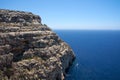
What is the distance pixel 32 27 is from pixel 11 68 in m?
36.9

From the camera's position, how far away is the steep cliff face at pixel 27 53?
79.4 m

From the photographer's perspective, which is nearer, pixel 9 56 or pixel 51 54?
pixel 9 56

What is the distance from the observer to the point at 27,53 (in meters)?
90.6

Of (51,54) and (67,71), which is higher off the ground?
(51,54)

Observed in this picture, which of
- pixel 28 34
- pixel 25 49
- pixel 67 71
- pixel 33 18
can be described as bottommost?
pixel 67 71

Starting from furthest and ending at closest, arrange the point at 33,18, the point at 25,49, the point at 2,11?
the point at 33,18 < the point at 2,11 < the point at 25,49

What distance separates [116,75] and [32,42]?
52.0 meters

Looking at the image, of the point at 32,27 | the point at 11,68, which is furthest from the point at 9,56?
the point at 32,27

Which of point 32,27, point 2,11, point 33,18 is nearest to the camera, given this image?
point 32,27

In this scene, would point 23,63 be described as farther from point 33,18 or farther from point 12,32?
point 33,18

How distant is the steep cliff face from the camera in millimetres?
79375

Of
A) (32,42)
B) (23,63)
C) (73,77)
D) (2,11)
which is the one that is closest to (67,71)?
(73,77)

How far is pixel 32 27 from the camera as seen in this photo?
110 meters

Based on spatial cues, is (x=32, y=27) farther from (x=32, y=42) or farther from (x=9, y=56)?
(x=9, y=56)
